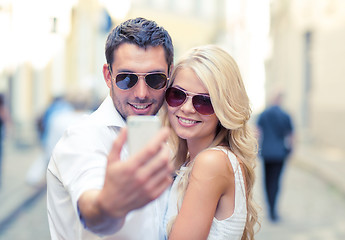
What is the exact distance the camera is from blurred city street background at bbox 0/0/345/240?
6.55 m

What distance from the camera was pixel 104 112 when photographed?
6.39 ft

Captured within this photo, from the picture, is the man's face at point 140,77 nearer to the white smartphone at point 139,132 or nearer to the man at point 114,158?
the man at point 114,158

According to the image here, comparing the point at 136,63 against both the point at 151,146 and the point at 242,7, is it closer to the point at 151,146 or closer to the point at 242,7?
the point at 151,146

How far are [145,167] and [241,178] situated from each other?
1.01 m

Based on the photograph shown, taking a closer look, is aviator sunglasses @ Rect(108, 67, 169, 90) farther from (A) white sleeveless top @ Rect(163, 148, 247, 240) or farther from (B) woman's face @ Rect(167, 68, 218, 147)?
(A) white sleeveless top @ Rect(163, 148, 247, 240)

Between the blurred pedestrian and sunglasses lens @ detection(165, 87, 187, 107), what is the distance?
198 inches

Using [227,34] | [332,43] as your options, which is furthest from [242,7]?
[332,43]

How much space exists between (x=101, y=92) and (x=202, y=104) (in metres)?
13.5

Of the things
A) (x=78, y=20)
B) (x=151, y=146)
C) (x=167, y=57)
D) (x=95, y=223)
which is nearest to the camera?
(x=151, y=146)

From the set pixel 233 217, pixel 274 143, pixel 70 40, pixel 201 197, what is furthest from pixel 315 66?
pixel 201 197

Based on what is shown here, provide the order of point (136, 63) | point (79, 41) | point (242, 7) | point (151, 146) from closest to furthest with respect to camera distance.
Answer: point (151, 146) < point (136, 63) < point (79, 41) < point (242, 7)

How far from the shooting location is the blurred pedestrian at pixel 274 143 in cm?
699

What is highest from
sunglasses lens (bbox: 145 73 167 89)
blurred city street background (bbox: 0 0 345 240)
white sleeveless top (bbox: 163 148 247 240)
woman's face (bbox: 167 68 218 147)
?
sunglasses lens (bbox: 145 73 167 89)

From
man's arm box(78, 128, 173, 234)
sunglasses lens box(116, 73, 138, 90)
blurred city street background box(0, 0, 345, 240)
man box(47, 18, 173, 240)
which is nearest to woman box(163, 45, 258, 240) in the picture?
man box(47, 18, 173, 240)
